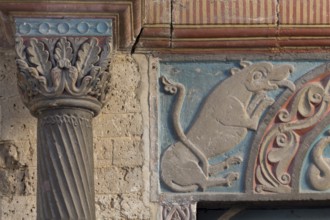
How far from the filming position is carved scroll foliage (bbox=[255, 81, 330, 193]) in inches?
303

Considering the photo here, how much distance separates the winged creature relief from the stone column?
1.97ft

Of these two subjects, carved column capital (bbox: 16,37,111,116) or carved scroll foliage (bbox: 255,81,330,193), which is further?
carved scroll foliage (bbox: 255,81,330,193)

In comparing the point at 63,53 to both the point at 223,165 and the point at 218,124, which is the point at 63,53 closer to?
the point at 218,124

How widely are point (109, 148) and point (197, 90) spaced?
0.57 m

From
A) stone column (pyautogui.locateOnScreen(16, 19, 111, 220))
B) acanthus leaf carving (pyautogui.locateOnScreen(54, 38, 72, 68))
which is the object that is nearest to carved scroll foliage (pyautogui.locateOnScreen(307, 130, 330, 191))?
stone column (pyautogui.locateOnScreen(16, 19, 111, 220))

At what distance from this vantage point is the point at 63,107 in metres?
7.24

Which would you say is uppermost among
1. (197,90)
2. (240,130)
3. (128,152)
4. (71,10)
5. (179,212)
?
(71,10)

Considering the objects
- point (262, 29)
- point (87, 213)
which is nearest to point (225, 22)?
point (262, 29)

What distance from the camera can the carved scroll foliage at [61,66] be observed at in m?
7.21

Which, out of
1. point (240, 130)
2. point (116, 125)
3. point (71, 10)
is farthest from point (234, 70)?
point (71, 10)

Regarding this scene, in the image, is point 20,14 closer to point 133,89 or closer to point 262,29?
point 133,89

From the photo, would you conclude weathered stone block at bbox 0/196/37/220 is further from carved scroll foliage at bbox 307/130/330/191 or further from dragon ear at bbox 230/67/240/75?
carved scroll foliage at bbox 307/130/330/191

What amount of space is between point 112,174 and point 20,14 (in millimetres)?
1021

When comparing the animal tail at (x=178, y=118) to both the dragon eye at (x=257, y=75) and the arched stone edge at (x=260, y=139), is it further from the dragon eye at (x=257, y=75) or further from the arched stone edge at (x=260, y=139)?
the dragon eye at (x=257, y=75)
